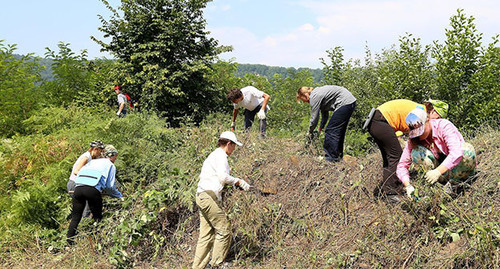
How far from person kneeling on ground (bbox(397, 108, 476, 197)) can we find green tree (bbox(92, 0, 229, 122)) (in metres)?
6.76

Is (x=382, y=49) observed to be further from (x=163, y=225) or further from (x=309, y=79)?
(x=163, y=225)

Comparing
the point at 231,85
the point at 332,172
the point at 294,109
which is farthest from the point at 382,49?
the point at 332,172

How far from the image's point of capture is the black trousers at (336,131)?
5465 mm

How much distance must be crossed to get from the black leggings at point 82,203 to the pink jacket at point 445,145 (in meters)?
3.93

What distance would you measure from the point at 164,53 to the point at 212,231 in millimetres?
6647

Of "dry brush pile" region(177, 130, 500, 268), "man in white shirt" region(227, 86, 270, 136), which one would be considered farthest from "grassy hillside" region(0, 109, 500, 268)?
"man in white shirt" region(227, 86, 270, 136)

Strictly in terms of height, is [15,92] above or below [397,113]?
above

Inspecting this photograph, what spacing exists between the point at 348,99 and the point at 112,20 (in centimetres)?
735

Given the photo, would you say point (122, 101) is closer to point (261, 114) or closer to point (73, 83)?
point (73, 83)

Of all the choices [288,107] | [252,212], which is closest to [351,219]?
[252,212]

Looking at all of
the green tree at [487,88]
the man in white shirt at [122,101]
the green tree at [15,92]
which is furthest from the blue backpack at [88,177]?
the green tree at [487,88]

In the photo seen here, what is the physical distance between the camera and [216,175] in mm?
4242

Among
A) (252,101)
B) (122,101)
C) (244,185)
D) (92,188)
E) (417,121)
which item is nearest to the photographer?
(417,121)

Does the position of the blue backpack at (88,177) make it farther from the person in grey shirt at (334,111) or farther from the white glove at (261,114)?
the person in grey shirt at (334,111)
